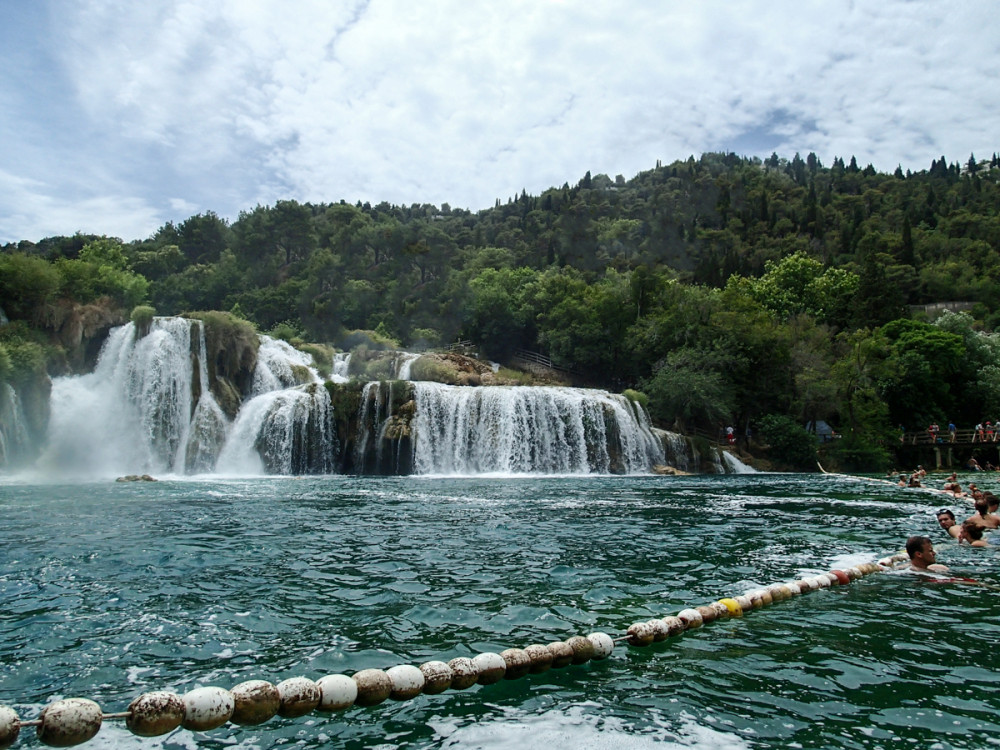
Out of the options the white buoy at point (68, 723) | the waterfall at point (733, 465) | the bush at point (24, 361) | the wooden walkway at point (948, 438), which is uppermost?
the bush at point (24, 361)

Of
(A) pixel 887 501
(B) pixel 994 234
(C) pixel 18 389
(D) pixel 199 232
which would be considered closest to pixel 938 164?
(B) pixel 994 234

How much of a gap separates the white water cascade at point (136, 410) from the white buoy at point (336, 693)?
27077 mm

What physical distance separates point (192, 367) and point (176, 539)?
22.4m

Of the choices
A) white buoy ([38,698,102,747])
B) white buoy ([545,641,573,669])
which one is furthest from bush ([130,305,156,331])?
white buoy ([38,698,102,747])

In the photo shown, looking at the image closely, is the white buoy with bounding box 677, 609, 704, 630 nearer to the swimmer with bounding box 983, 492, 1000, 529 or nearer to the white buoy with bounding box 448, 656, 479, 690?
the white buoy with bounding box 448, 656, 479, 690

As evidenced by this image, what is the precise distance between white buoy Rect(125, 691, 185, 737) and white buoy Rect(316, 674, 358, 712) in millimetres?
744

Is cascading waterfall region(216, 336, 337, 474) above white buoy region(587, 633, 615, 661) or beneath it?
above

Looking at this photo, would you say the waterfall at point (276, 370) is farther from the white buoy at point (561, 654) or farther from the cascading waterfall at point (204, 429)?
the white buoy at point (561, 654)

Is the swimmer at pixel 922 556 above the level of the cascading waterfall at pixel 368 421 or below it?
below

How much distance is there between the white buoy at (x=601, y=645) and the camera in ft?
16.3

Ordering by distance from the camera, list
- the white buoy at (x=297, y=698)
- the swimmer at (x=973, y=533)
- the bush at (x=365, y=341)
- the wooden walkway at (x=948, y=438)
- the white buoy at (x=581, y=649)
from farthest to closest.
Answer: the bush at (x=365, y=341) < the wooden walkway at (x=948, y=438) < the swimmer at (x=973, y=533) < the white buoy at (x=581, y=649) < the white buoy at (x=297, y=698)

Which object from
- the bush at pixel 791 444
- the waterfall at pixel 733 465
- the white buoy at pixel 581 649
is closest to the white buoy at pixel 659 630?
the white buoy at pixel 581 649

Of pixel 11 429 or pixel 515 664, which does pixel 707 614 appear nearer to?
pixel 515 664

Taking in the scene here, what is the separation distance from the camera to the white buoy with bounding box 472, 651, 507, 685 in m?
4.39
